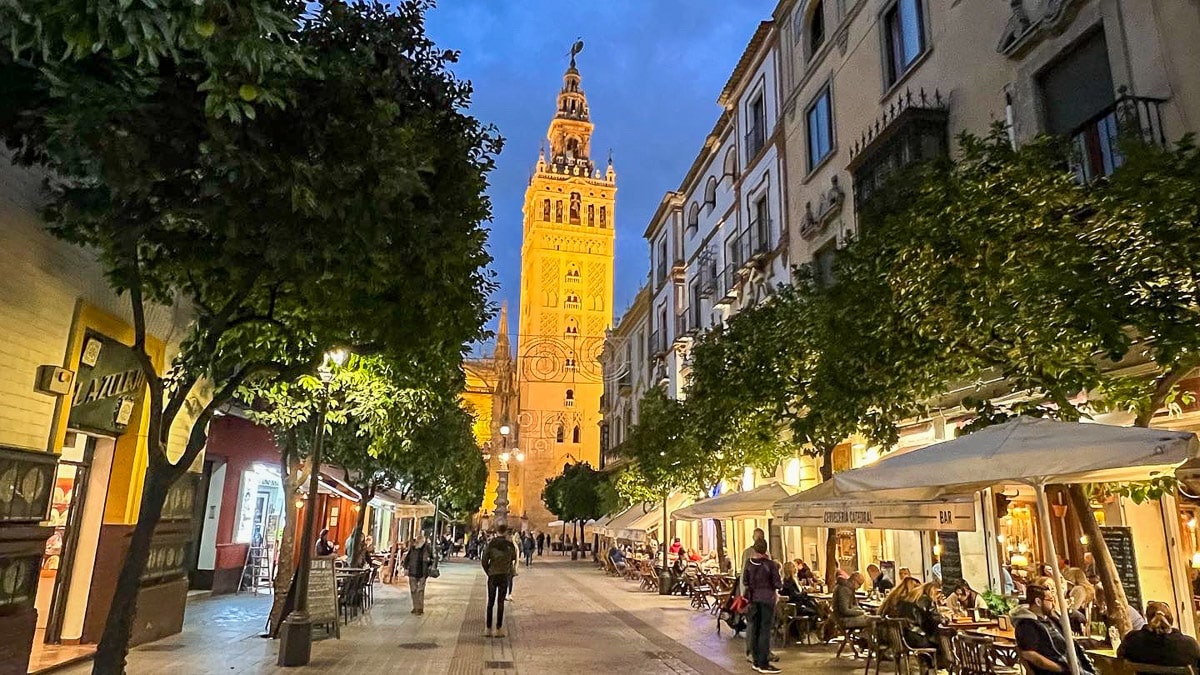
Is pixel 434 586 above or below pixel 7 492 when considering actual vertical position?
below

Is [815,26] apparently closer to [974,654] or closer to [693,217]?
[693,217]

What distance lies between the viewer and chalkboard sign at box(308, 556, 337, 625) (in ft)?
38.0

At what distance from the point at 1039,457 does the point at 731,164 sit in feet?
72.7

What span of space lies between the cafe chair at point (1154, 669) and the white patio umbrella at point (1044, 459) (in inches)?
24.2

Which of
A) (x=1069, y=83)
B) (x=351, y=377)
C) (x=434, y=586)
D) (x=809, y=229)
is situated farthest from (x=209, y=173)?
(x=434, y=586)

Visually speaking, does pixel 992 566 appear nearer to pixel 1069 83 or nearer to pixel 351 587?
pixel 1069 83

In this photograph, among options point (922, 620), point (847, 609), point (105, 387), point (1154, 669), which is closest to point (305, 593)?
point (105, 387)

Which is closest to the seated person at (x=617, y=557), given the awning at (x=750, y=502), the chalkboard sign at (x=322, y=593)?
the awning at (x=750, y=502)

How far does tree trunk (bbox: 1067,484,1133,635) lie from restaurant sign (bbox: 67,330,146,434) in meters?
10.4

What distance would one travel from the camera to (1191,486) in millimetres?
9352

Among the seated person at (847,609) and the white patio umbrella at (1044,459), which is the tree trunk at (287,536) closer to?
the seated person at (847,609)

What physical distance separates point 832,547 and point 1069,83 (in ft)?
27.0

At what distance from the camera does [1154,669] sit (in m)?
6.19

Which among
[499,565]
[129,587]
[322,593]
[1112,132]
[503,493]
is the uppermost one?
[1112,132]
